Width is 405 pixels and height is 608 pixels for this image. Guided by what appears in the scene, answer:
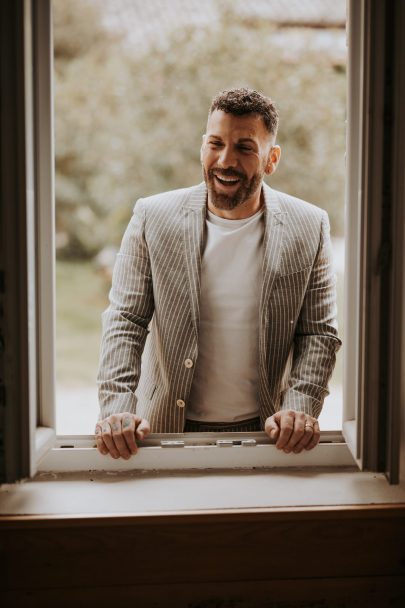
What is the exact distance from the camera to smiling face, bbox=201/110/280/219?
2.21 metres

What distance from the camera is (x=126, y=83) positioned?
31.3 ft

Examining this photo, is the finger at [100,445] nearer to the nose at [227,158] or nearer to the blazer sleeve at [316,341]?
the blazer sleeve at [316,341]

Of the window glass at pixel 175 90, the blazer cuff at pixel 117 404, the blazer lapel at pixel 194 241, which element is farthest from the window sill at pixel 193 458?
the window glass at pixel 175 90

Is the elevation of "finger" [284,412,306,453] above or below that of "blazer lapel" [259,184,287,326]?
below

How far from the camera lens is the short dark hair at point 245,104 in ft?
7.26

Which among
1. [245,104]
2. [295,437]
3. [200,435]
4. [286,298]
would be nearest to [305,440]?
[295,437]

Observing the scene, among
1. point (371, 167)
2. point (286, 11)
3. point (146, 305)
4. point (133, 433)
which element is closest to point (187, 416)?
point (146, 305)

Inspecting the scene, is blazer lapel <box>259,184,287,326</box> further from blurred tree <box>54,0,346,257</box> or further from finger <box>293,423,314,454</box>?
blurred tree <box>54,0,346,257</box>

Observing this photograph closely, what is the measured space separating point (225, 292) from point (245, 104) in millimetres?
601

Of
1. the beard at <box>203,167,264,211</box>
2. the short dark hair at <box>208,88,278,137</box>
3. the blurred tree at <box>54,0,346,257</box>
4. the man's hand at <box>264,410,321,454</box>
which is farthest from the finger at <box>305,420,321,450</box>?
→ the blurred tree at <box>54,0,346,257</box>

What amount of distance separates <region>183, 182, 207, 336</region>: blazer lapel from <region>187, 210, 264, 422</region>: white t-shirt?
9 centimetres

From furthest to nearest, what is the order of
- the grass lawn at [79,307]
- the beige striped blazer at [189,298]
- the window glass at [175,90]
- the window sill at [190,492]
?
1. the grass lawn at [79,307]
2. the window glass at [175,90]
3. the beige striped blazer at [189,298]
4. the window sill at [190,492]

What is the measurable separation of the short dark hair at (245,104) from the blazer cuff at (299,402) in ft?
3.00

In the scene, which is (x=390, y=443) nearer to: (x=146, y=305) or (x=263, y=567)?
(x=263, y=567)
